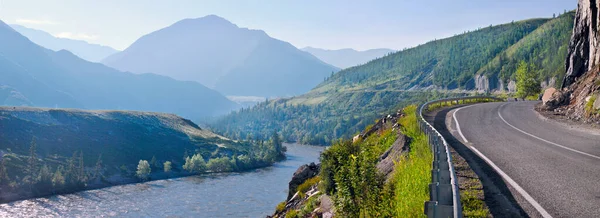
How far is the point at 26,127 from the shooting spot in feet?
459

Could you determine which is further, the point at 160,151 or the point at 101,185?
the point at 160,151

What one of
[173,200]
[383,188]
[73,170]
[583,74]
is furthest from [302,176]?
[73,170]

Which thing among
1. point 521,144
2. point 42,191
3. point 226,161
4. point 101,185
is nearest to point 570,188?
point 521,144

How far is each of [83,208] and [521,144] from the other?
81124 millimetres

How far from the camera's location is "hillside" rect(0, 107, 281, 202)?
105 metres

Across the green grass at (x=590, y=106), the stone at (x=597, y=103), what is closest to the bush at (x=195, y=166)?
the green grass at (x=590, y=106)

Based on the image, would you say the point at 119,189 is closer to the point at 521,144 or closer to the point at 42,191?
the point at 42,191

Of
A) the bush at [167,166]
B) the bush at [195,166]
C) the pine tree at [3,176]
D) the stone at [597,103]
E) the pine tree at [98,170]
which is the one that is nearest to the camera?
the stone at [597,103]

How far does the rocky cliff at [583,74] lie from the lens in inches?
1012

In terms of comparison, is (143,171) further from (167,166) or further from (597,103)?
(597,103)

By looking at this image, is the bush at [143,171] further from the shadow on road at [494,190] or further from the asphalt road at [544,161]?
the shadow on road at [494,190]

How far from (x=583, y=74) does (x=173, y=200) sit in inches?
2834

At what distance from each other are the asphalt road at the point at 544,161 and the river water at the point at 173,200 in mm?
46442

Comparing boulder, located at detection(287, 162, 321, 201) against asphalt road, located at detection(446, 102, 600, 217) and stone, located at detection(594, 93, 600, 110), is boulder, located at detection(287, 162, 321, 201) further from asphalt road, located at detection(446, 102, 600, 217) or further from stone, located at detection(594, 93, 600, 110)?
stone, located at detection(594, 93, 600, 110)
